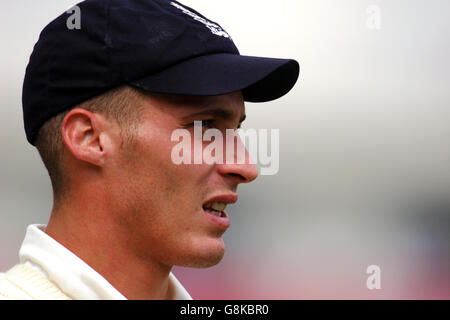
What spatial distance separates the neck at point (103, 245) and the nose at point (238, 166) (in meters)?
0.34

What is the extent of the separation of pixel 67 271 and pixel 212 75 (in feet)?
2.23

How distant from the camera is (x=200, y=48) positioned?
1.82m

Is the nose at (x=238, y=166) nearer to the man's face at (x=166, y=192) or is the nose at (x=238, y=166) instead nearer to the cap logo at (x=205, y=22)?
the man's face at (x=166, y=192)

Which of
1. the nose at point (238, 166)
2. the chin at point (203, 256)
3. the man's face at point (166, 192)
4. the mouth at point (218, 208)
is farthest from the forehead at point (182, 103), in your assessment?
the chin at point (203, 256)

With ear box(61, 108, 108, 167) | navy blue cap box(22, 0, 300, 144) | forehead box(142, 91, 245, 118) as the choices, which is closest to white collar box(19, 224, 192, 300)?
ear box(61, 108, 108, 167)

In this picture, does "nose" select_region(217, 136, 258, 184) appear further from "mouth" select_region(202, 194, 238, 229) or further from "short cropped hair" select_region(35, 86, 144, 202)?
"short cropped hair" select_region(35, 86, 144, 202)

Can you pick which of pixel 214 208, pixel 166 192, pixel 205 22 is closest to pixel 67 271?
pixel 166 192

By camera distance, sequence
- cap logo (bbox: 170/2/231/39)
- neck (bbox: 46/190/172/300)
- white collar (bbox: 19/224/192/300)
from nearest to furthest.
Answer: white collar (bbox: 19/224/192/300)
neck (bbox: 46/190/172/300)
cap logo (bbox: 170/2/231/39)

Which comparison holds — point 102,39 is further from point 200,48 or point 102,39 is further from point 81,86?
point 200,48

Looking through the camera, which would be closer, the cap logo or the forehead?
the forehead

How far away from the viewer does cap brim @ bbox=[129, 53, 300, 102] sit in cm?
173

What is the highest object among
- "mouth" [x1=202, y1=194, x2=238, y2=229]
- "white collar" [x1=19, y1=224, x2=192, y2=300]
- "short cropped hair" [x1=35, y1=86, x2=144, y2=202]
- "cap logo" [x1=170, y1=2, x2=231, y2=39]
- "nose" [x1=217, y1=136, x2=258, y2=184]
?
"cap logo" [x1=170, y1=2, x2=231, y2=39]

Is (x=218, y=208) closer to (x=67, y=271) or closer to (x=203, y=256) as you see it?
(x=203, y=256)

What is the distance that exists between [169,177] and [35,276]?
456mm
